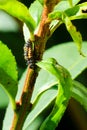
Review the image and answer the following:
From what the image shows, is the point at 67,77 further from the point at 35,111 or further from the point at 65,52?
the point at 65,52

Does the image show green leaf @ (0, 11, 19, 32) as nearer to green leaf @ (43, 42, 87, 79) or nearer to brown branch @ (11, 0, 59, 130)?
green leaf @ (43, 42, 87, 79)

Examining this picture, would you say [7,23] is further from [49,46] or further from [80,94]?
[80,94]

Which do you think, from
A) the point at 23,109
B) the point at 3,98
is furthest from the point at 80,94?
the point at 3,98

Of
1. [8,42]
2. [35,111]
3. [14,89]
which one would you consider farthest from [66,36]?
[14,89]

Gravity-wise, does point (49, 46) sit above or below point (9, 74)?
below

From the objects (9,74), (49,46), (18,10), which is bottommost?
(49,46)

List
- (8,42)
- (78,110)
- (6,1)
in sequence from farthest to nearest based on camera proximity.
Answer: (8,42) < (78,110) < (6,1)
